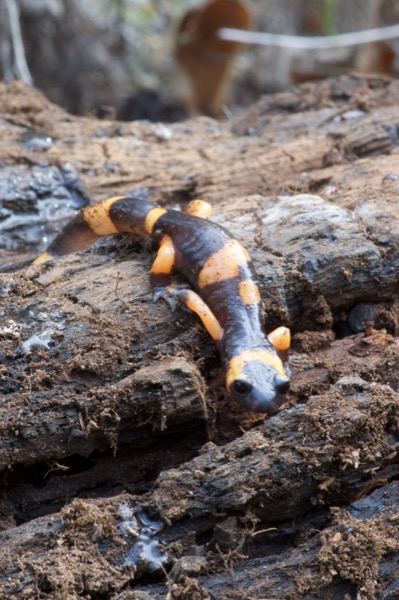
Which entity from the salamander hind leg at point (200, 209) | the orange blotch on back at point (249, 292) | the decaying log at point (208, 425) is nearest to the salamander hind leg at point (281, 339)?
the decaying log at point (208, 425)

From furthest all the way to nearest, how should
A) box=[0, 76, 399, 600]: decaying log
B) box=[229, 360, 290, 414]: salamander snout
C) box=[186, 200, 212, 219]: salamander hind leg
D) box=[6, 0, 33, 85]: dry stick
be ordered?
1. box=[6, 0, 33, 85]: dry stick
2. box=[186, 200, 212, 219]: salamander hind leg
3. box=[229, 360, 290, 414]: salamander snout
4. box=[0, 76, 399, 600]: decaying log

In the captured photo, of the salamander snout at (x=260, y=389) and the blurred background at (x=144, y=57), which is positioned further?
the blurred background at (x=144, y=57)

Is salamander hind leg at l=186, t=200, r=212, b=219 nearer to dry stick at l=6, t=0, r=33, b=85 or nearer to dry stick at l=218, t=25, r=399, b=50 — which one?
dry stick at l=6, t=0, r=33, b=85

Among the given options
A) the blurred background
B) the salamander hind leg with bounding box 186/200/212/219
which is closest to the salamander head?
the salamander hind leg with bounding box 186/200/212/219

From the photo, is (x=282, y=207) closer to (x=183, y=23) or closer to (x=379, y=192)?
(x=379, y=192)

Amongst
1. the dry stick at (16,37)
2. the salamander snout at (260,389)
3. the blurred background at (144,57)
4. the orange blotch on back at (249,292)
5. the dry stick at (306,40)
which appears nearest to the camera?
the salamander snout at (260,389)

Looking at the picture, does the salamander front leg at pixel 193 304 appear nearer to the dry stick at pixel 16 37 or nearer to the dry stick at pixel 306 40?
the dry stick at pixel 16 37

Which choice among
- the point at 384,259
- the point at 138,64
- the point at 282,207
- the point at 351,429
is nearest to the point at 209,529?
the point at 351,429

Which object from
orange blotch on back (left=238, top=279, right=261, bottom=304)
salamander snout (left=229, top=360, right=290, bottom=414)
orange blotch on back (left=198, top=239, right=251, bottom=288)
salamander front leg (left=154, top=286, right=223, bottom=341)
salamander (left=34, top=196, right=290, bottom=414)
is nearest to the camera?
salamander snout (left=229, top=360, right=290, bottom=414)
